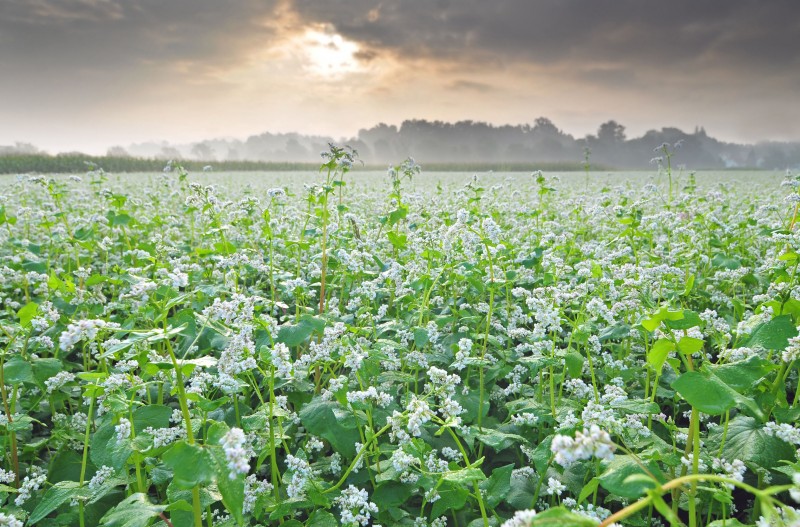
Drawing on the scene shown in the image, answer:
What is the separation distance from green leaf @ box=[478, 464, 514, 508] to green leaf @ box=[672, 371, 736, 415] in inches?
40.5

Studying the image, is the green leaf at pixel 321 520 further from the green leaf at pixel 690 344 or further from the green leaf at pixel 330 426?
the green leaf at pixel 690 344

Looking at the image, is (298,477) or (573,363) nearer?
Answer: (298,477)

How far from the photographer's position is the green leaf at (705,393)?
79.2 inches

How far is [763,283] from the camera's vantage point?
221 inches

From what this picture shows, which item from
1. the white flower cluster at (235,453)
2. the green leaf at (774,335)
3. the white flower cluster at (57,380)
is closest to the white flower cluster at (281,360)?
the white flower cluster at (235,453)

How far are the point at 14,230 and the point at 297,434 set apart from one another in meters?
8.30

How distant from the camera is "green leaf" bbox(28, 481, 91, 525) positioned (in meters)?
2.52

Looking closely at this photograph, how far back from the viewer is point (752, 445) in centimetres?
272

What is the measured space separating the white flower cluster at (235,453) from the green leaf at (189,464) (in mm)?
133

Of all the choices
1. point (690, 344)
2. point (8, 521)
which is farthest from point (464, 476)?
point (8, 521)

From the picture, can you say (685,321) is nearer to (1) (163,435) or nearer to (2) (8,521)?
(1) (163,435)

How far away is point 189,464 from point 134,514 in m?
0.60

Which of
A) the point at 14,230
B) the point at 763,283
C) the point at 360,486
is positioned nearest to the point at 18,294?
the point at 14,230

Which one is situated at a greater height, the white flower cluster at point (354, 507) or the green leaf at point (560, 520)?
the green leaf at point (560, 520)
